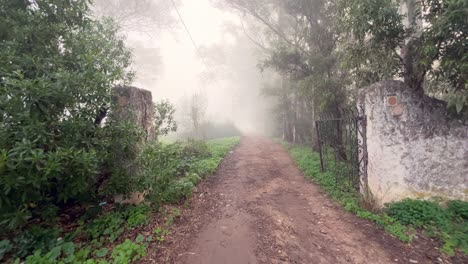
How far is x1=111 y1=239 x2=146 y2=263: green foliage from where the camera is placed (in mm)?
2881

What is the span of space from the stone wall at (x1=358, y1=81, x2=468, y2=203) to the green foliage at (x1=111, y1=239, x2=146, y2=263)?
4.53m

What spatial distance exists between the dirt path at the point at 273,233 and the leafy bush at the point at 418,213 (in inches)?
22.7

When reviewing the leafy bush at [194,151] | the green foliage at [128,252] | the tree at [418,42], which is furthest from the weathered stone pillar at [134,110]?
the tree at [418,42]

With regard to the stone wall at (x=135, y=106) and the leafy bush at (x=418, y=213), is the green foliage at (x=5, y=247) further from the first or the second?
the leafy bush at (x=418, y=213)

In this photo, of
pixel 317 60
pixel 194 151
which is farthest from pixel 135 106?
pixel 317 60

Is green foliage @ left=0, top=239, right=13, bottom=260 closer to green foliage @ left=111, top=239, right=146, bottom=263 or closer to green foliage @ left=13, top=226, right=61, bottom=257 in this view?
green foliage @ left=13, top=226, right=61, bottom=257

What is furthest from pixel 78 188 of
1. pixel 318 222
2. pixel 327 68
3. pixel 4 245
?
pixel 327 68

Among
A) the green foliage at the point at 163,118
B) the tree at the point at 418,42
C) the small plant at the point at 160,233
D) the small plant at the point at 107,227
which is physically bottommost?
the small plant at the point at 160,233

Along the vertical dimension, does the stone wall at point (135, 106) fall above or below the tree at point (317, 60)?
below

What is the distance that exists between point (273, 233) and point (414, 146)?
129 inches

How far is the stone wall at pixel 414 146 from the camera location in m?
4.02

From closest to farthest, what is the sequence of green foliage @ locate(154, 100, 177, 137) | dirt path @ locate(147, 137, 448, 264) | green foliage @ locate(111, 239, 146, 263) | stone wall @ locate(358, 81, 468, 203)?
1. green foliage @ locate(111, 239, 146, 263)
2. dirt path @ locate(147, 137, 448, 264)
3. stone wall @ locate(358, 81, 468, 203)
4. green foliage @ locate(154, 100, 177, 137)

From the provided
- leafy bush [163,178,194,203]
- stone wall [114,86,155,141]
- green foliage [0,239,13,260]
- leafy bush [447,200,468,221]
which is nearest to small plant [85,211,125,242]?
green foliage [0,239,13,260]

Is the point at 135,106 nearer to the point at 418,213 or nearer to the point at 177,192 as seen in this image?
the point at 177,192
